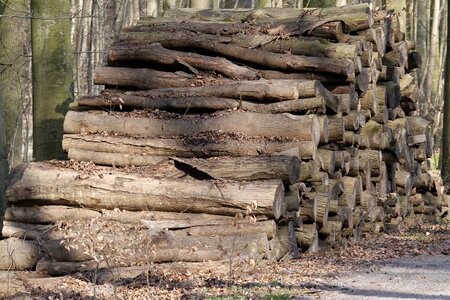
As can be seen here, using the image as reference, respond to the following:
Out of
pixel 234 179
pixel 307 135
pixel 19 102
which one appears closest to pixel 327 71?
pixel 307 135

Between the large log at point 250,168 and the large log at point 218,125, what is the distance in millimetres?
772

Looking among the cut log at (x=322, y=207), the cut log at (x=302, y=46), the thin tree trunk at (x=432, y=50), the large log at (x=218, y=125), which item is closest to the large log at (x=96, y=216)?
the large log at (x=218, y=125)

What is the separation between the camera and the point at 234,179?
1078cm

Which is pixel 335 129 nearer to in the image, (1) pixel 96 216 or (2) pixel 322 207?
(2) pixel 322 207

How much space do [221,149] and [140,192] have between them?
127 cm

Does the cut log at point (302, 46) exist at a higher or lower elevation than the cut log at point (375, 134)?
higher

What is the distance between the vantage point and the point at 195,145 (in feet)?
37.9

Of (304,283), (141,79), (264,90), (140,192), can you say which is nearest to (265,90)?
(264,90)

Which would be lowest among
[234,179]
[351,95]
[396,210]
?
[396,210]

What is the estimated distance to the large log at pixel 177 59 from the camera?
43.0 ft

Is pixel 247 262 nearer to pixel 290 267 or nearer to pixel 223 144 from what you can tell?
pixel 290 267

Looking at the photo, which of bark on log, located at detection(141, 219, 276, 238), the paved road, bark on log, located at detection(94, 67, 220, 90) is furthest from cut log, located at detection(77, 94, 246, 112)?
the paved road

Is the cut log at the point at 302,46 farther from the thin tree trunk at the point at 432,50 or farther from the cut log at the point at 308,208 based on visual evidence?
the thin tree trunk at the point at 432,50

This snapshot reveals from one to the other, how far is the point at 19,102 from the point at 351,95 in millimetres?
6488
